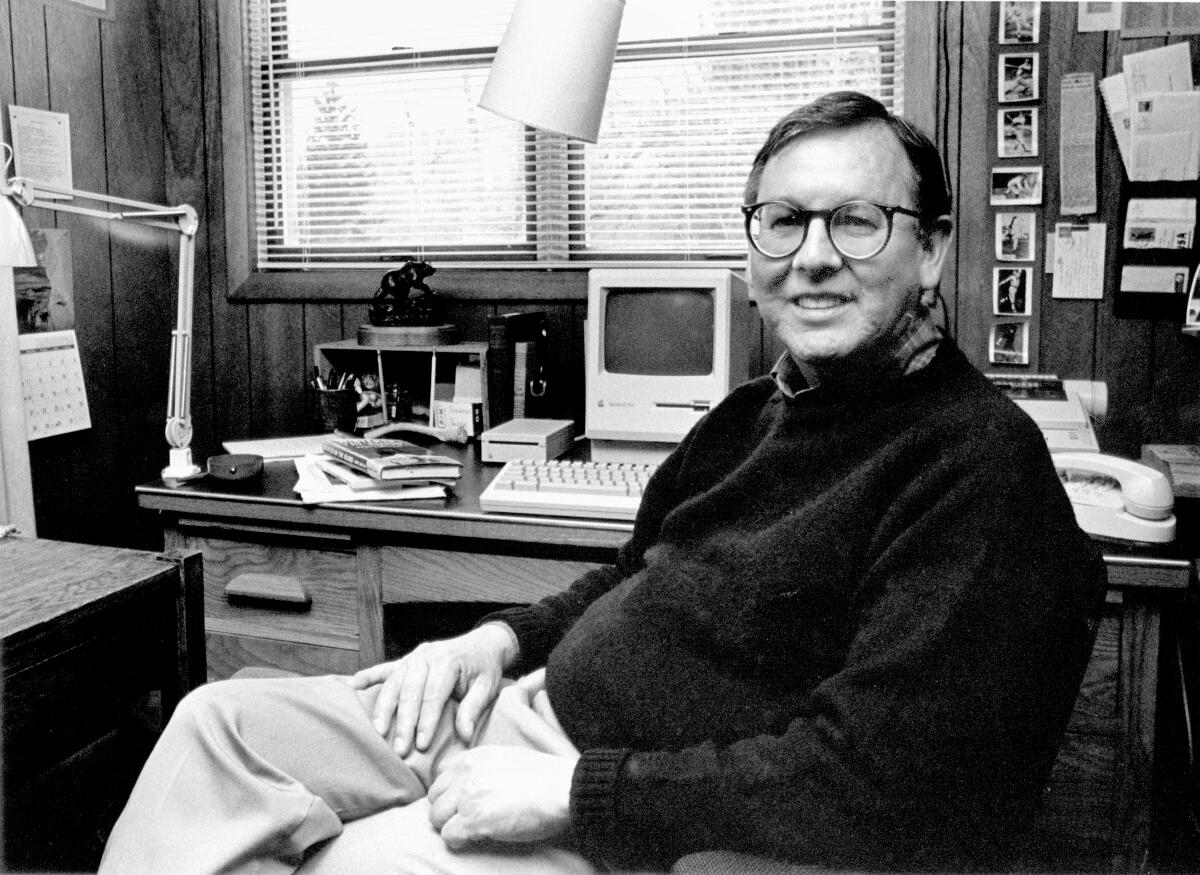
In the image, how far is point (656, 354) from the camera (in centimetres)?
206

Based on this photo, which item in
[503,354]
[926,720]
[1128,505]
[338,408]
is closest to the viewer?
[926,720]

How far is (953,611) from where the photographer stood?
0.86 m

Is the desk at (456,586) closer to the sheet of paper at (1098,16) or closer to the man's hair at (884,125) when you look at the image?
the man's hair at (884,125)

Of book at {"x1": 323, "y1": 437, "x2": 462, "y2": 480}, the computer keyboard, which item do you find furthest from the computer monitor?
book at {"x1": 323, "y1": 437, "x2": 462, "y2": 480}

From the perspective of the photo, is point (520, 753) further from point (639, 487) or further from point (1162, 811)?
point (1162, 811)

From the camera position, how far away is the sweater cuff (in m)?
0.94

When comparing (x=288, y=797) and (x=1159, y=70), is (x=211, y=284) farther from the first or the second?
(x=1159, y=70)

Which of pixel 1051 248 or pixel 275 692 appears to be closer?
pixel 275 692

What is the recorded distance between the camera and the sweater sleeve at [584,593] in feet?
4.26

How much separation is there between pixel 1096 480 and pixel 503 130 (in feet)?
5.24

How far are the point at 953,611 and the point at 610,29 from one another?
1132 millimetres

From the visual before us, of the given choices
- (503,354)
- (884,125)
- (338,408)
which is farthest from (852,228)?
(338,408)

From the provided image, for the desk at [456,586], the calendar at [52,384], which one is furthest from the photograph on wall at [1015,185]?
the calendar at [52,384]

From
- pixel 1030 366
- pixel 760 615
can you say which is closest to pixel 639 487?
pixel 760 615
